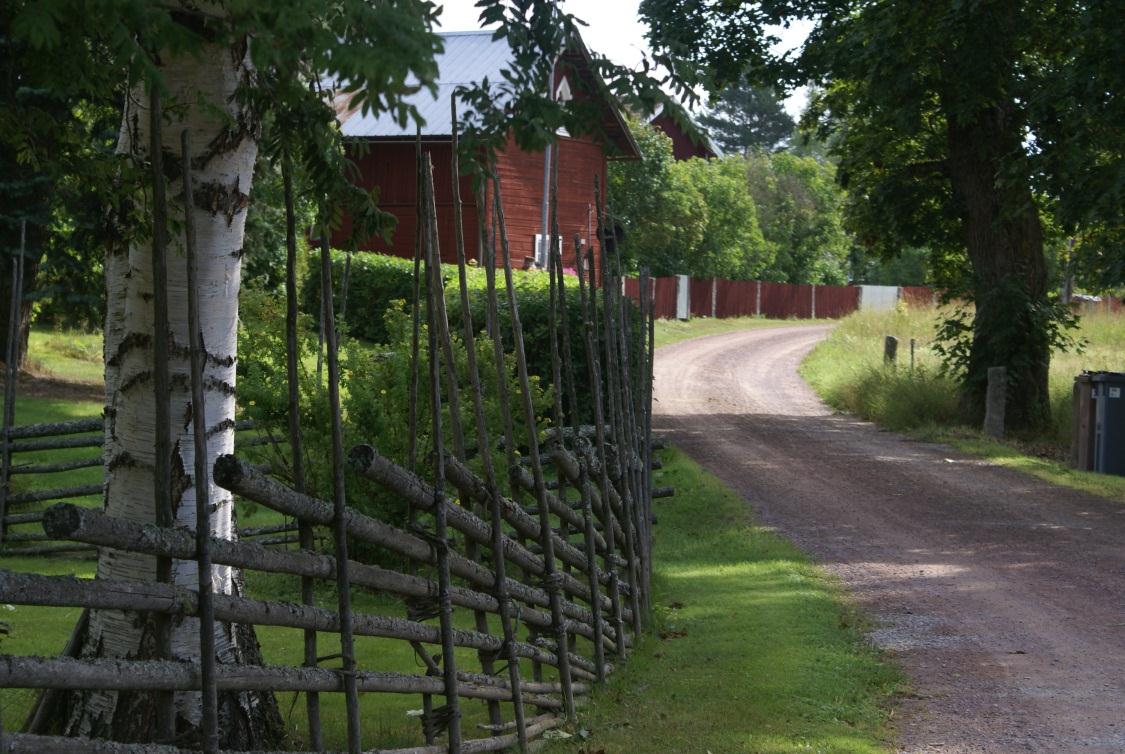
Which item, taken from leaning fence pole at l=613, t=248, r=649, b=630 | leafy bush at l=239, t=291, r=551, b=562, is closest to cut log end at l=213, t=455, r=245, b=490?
leaning fence pole at l=613, t=248, r=649, b=630

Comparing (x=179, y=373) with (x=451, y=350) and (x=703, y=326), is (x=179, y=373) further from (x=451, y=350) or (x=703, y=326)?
(x=703, y=326)

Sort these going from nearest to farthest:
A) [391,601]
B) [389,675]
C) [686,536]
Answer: [389,675]
[391,601]
[686,536]

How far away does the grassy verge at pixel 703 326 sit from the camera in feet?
150

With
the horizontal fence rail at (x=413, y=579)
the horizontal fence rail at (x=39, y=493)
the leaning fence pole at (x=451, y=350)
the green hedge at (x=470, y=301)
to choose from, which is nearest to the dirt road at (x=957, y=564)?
the horizontal fence rail at (x=413, y=579)

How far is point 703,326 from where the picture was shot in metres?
52.0

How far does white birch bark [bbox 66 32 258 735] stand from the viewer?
572 centimetres

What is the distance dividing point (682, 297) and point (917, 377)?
28.4 meters

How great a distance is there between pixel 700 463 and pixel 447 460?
1383cm

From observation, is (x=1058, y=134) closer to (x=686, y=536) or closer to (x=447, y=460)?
(x=686, y=536)

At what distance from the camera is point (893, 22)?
67.3 ft

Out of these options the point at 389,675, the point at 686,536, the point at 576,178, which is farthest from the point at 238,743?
the point at 576,178

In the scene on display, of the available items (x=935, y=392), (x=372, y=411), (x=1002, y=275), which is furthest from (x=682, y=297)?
(x=372, y=411)

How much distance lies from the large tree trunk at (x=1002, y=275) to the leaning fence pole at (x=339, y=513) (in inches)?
773

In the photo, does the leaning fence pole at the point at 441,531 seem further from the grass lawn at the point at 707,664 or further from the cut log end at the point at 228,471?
the cut log end at the point at 228,471
